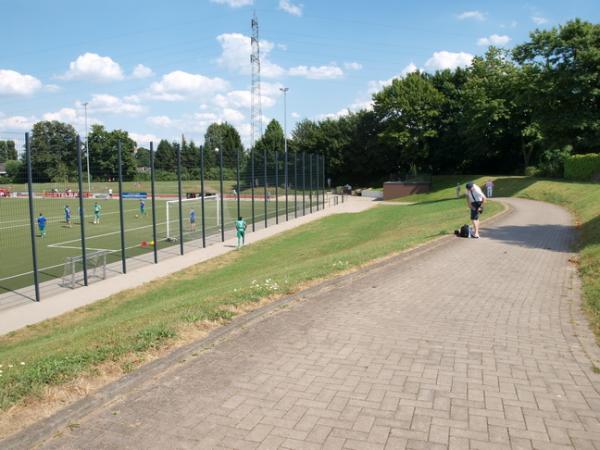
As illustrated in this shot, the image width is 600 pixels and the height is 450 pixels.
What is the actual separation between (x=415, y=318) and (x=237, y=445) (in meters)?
3.77

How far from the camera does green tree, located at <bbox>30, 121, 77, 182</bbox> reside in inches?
608

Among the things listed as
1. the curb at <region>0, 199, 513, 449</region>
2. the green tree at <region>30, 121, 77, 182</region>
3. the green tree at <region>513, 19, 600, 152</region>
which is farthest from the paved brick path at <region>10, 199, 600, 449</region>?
the green tree at <region>513, 19, 600, 152</region>

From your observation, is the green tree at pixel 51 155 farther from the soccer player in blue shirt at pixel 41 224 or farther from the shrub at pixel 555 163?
the shrub at pixel 555 163

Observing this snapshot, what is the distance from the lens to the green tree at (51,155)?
15.5 metres

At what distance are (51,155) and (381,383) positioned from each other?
49.9 ft

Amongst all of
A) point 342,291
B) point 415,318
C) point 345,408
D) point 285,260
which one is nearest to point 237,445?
point 345,408

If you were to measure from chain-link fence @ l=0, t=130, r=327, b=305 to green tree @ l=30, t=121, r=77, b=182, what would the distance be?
3 cm

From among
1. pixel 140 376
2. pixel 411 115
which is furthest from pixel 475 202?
pixel 411 115

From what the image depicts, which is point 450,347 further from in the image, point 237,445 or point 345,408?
point 237,445

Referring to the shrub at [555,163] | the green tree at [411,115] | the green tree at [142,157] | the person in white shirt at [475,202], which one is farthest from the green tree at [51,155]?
the green tree at [411,115]

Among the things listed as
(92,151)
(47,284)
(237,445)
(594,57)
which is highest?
(594,57)

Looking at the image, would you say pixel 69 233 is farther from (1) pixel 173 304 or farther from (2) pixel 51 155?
(1) pixel 173 304

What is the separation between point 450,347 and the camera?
5.75m

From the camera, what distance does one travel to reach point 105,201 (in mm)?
37875
